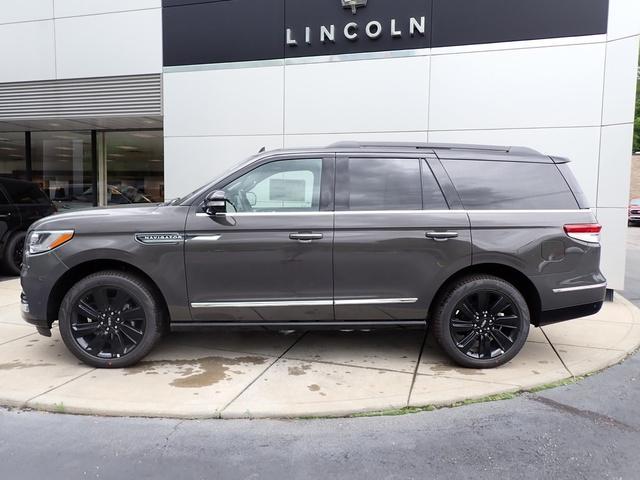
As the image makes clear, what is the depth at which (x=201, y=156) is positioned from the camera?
30.3ft

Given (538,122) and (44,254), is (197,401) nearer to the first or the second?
(44,254)

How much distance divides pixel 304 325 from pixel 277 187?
1263 millimetres

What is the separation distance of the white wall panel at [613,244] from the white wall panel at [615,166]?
142mm

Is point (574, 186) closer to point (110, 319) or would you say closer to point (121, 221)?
point (121, 221)

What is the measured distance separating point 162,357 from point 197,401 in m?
1.15

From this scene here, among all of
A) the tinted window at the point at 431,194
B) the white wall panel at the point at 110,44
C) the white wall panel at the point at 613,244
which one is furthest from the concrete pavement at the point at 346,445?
the white wall panel at the point at 110,44

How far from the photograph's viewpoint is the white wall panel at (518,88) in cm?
737

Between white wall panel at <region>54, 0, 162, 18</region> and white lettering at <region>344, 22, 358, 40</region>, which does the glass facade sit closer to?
white wall panel at <region>54, 0, 162, 18</region>

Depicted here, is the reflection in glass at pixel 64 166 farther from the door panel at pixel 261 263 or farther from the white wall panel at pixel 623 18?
the white wall panel at pixel 623 18

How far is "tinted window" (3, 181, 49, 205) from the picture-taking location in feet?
28.1

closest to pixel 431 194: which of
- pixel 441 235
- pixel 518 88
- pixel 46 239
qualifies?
pixel 441 235

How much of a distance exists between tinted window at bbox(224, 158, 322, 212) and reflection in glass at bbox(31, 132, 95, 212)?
9624 mm

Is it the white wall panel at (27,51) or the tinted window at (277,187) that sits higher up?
the white wall panel at (27,51)

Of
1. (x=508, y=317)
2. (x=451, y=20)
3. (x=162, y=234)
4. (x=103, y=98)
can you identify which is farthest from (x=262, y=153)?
(x=103, y=98)
